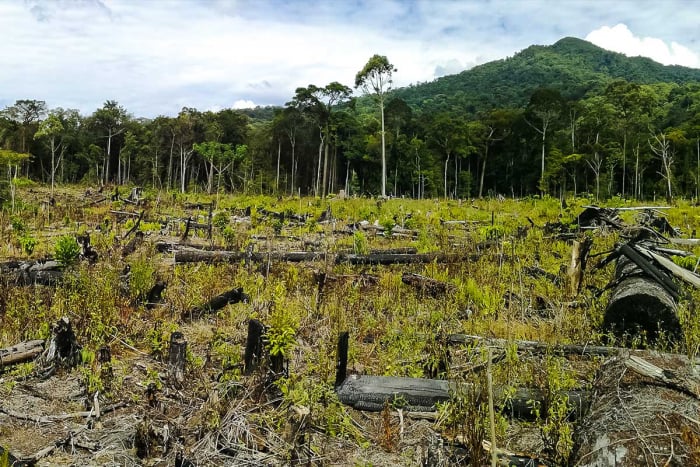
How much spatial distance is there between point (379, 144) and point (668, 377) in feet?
138

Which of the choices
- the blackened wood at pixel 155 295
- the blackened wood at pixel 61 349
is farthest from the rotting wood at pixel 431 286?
the blackened wood at pixel 61 349

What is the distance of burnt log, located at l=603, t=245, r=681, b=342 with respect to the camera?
4.65m

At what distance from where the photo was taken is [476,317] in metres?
5.88

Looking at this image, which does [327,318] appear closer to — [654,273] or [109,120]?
[654,273]

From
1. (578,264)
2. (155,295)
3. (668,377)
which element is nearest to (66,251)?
(155,295)

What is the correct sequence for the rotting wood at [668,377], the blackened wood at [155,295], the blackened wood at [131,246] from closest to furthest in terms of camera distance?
1. the rotting wood at [668,377]
2. the blackened wood at [155,295]
3. the blackened wood at [131,246]

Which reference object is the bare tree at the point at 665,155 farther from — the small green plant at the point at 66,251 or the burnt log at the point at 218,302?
the small green plant at the point at 66,251

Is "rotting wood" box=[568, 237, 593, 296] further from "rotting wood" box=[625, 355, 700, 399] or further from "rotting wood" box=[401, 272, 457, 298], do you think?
"rotting wood" box=[625, 355, 700, 399]

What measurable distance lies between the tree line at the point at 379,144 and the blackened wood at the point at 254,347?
32.1m

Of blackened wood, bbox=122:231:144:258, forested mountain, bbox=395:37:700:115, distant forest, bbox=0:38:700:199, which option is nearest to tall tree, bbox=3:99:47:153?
distant forest, bbox=0:38:700:199

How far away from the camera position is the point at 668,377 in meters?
2.94

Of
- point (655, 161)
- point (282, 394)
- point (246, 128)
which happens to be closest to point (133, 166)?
point (246, 128)

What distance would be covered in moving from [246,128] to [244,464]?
52.0 meters

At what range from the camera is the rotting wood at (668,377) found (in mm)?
2844
